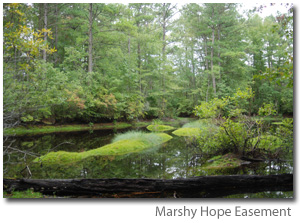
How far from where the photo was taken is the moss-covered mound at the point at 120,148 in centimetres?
544

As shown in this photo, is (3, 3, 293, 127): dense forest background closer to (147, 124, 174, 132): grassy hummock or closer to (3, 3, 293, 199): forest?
(3, 3, 293, 199): forest

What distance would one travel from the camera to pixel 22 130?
7.22 m

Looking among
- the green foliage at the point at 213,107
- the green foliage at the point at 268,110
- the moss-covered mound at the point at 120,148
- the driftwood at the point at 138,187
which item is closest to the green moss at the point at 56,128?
the moss-covered mound at the point at 120,148

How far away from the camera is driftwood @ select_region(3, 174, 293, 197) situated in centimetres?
319

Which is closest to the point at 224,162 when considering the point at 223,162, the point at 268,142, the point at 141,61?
the point at 223,162

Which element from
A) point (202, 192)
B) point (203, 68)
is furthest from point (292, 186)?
point (203, 68)

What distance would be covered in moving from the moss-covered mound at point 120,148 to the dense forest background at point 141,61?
0.99 metres

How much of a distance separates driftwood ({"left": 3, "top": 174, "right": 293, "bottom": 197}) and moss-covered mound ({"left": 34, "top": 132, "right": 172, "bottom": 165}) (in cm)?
127

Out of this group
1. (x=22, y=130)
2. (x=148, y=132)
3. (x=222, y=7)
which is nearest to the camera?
(x=222, y=7)

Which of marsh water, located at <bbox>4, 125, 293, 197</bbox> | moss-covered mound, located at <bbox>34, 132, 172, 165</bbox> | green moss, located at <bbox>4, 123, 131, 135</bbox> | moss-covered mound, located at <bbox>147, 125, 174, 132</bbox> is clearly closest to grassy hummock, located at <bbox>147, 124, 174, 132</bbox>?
moss-covered mound, located at <bbox>147, 125, 174, 132</bbox>

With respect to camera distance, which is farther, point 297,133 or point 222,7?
point 222,7
